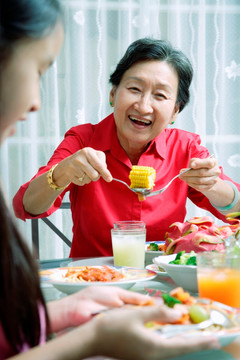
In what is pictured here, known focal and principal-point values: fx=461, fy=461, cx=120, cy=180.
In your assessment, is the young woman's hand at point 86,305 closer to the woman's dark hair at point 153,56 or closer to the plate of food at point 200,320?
the plate of food at point 200,320

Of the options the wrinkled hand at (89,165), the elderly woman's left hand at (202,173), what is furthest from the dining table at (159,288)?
the elderly woman's left hand at (202,173)

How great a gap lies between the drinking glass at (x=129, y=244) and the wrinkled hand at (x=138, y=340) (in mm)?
674

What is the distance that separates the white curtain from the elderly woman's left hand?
4.86 ft

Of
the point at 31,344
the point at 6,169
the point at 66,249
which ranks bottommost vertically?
the point at 66,249

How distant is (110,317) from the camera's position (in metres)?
0.61

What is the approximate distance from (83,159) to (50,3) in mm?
733

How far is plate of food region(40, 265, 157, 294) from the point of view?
0.96 meters

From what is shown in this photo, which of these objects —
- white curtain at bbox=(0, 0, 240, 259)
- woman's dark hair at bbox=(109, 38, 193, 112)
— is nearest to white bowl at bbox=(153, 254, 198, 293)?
woman's dark hair at bbox=(109, 38, 193, 112)

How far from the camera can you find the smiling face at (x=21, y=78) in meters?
0.67

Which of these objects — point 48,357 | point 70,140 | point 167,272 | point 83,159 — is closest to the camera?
point 48,357

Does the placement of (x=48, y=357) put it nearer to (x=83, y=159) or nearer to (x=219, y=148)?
(x=83, y=159)

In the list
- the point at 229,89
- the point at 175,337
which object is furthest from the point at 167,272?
the point at 229,89

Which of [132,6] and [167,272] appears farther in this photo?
[132,6]

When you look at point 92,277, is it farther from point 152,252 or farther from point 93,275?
point 152,252
